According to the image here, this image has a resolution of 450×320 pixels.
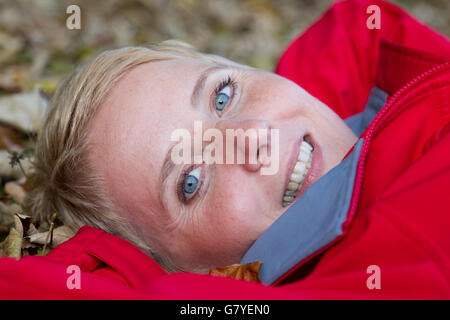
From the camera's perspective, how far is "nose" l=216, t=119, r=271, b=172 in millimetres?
1698

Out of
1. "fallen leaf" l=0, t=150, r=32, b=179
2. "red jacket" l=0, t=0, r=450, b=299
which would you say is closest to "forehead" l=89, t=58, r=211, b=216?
"red jacket" l=0, t=0, r=450, b=299

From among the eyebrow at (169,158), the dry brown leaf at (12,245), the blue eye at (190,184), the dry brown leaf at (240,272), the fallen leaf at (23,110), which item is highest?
the fallen leaf at (23,110)

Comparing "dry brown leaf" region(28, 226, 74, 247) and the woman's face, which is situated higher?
the woman's face

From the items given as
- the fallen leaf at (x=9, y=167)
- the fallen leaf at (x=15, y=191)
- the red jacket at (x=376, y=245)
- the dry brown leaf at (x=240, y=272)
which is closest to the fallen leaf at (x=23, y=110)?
the fallen leaf at (x=9, y=167)

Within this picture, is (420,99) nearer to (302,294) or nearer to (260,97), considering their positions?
(260,97)

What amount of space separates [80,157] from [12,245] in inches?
16.0

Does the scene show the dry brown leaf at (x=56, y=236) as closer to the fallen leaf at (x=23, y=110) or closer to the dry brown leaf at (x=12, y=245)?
the dry brown leaf at (x=12, y=245)

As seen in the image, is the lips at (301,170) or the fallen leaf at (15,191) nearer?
the lips at (301,170)

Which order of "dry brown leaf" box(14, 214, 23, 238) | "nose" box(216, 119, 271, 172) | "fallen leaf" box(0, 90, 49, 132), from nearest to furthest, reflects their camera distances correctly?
1. "nose" box(216, 119, 271, 172)
2. "dry brown leaf" box(14, 214, 23, 238)
3. "fallen leaf" box(0, 90, 49, 132)

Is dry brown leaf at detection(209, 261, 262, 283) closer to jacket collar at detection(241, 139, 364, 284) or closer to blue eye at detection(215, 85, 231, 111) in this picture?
jacket collar at detection(241, 139, 364, 284)

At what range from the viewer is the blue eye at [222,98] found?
1871 mm

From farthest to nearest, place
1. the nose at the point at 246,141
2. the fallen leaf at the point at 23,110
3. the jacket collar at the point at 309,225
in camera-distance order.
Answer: the fallen leaf at the point at 23,110 < the nose at the point at 246,141 < the jacket collar at the point at 309,225

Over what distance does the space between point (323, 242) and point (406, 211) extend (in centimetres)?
26

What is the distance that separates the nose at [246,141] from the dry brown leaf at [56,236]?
78 centimetres
